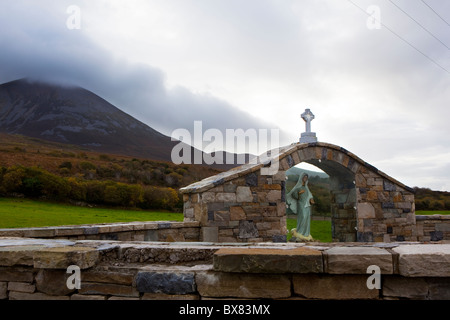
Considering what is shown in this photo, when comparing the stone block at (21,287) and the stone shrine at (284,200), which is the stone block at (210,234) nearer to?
the stone shrine at (284,200)

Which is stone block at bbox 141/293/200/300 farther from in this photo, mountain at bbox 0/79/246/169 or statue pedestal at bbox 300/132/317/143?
mountain at bbox 0/79/246/169

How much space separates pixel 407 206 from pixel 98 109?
6884 centimetres

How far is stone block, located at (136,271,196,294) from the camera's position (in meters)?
2.75

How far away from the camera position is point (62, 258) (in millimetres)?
2865

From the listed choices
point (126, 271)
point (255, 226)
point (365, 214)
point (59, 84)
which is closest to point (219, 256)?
point (126, 271)

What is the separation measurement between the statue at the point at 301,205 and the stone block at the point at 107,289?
279 inches

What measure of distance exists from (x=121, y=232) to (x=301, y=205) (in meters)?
5.08

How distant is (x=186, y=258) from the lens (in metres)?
3.20

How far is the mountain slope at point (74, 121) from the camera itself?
49406 mm

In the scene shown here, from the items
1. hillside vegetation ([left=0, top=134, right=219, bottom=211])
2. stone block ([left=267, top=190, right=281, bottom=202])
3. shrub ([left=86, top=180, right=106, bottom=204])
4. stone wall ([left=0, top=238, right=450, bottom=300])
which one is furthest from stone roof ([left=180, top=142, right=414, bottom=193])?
shrub ([left=86, top=180, right=106, bottom=204])

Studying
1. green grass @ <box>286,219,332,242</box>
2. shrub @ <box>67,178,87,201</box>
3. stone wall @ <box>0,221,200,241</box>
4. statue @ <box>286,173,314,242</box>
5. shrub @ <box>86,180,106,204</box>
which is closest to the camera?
stone wall @ <box>0,221,200,241</box>

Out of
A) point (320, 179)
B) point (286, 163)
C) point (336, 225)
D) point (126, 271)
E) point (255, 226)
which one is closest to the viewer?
point (126, 271)

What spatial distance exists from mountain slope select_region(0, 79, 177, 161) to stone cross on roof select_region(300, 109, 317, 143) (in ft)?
102

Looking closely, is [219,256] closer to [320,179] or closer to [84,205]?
[320,179]
